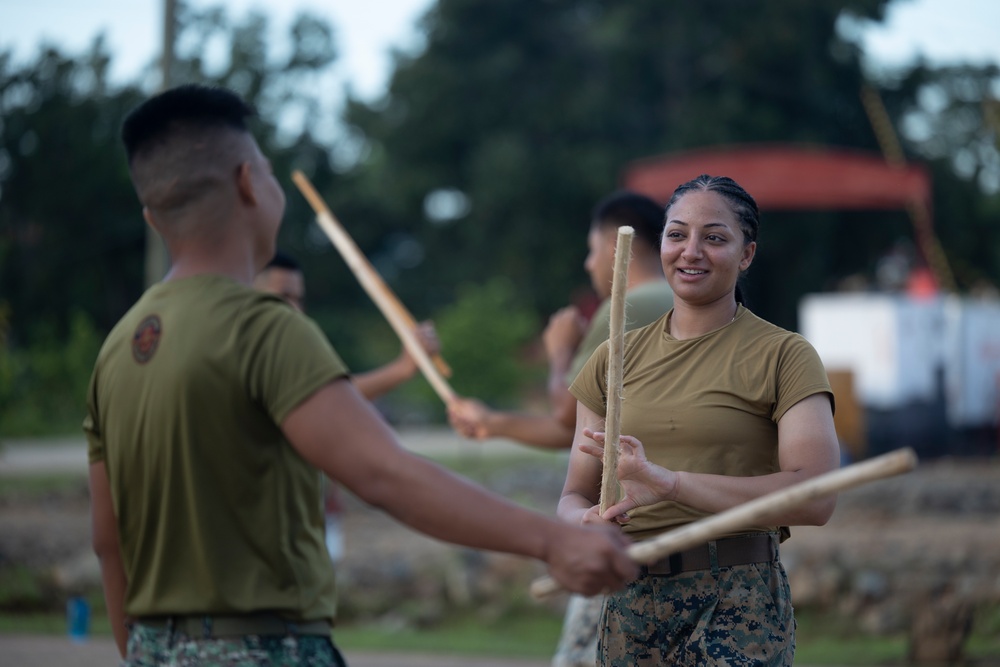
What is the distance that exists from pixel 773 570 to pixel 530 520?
895mm

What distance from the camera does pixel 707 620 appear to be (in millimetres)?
3020

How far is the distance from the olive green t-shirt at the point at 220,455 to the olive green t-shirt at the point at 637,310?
1.53 m

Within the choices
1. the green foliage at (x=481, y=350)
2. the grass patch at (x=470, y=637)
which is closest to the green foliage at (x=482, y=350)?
the green foliage at (x=481, y=350)

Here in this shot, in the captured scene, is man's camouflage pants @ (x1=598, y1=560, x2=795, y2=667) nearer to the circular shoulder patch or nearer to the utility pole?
the circular shoulder patch

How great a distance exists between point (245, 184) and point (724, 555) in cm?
140

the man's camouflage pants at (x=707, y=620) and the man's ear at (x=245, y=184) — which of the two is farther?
the man's camouflage pants at (x=707, y=620)

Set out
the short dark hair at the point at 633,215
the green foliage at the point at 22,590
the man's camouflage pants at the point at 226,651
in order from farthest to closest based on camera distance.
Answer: the green foliage at the point at 22,590, the short dark hair at the point at 633,215, the man's camouflage pants at the point at 226,651

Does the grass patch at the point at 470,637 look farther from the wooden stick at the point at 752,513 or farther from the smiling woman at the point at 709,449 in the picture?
the wooden stick at the point at 752,513

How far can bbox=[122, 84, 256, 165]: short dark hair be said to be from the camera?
2.69 m

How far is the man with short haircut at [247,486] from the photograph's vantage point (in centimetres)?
240

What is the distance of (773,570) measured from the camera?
3084 millimetres

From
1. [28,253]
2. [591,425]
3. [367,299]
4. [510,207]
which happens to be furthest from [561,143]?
[591,425]

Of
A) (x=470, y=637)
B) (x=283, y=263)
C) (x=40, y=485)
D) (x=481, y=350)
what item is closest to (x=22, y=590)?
(x=470, y=637)

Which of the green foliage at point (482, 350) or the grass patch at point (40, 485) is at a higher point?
the green foliage at point (482, 350)
